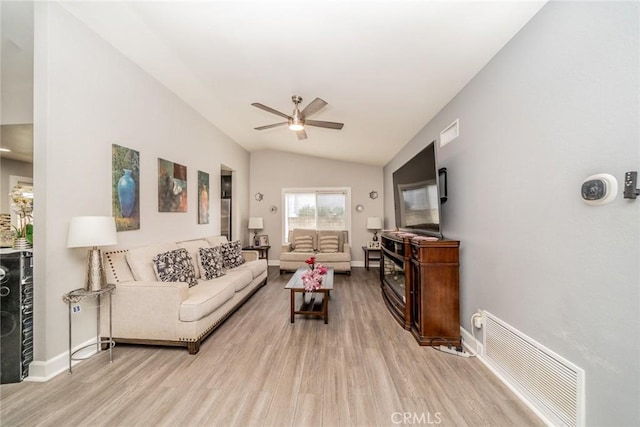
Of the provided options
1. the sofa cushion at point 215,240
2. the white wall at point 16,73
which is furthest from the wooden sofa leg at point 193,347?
the white wall at point 16,73

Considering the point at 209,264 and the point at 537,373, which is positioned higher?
the point at 209,264

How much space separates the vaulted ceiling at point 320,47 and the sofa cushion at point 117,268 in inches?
82.6

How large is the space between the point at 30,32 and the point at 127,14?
108 centimetres

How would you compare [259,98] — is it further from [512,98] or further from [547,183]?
[547,183]

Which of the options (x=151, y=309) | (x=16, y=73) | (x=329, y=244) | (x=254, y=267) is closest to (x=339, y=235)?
(x=329, y=244)

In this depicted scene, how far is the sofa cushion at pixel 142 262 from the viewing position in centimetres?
252

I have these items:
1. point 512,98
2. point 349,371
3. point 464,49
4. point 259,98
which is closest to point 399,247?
point 349,371

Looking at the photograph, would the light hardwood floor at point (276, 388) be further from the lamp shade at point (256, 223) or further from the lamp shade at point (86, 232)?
the lamp shade at point (256, 223)

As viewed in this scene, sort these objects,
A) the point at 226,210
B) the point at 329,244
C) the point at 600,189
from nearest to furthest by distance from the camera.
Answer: the point at 600,189 → the point at 329,244 → the point at 226,210

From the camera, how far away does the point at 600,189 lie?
1186 millimetres

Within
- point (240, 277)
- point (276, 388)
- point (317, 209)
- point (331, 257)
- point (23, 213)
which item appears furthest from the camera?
point (317, 209)

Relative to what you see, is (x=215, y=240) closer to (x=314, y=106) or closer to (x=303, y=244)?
(x=303, y=244)

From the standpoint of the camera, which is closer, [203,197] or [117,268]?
[117,268]

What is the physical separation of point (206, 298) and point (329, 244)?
140 inches
